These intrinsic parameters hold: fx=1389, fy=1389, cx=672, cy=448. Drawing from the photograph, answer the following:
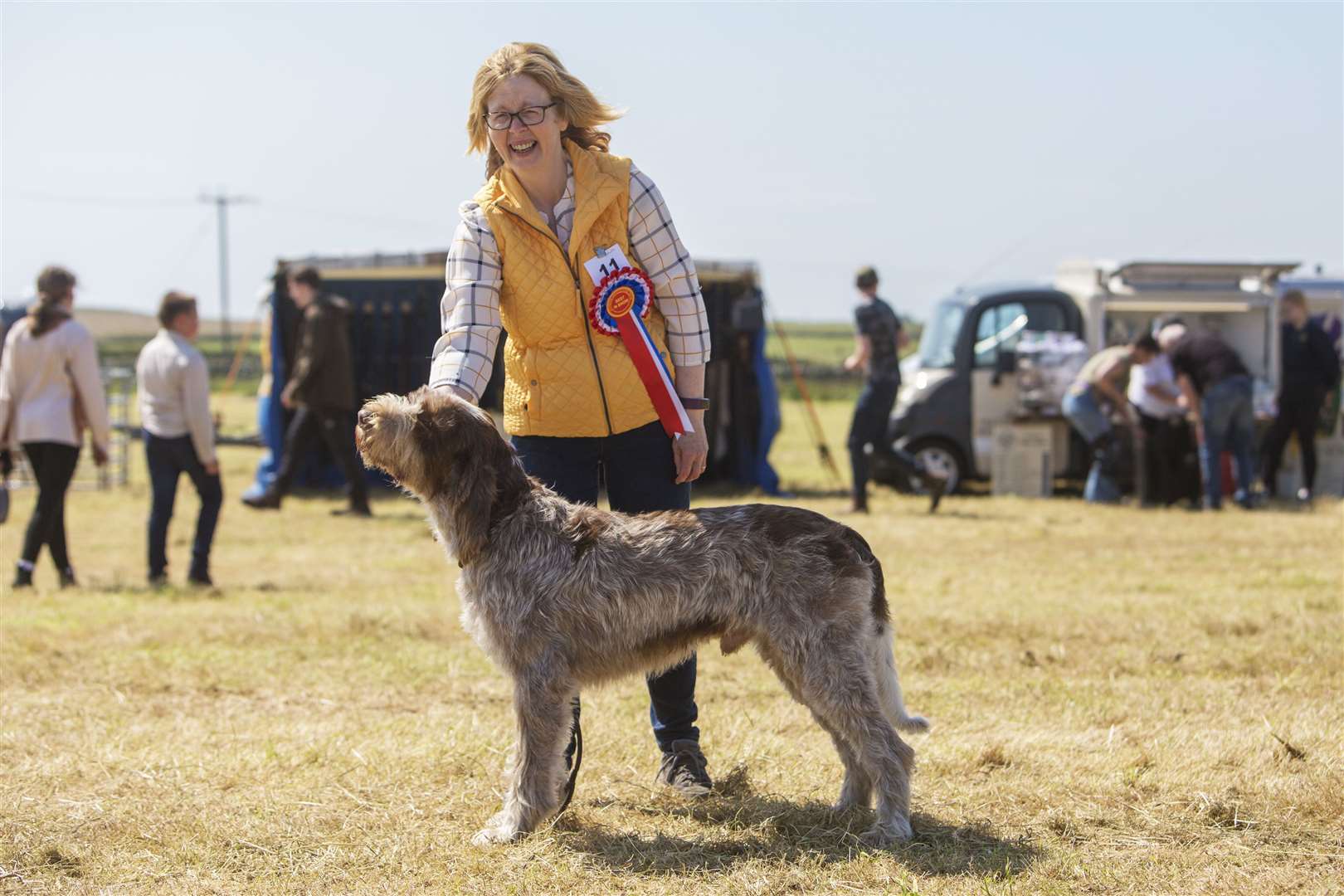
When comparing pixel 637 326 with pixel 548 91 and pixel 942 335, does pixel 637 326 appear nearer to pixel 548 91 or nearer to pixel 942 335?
pixel 548 91

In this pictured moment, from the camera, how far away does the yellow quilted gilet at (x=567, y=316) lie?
4.15 metres

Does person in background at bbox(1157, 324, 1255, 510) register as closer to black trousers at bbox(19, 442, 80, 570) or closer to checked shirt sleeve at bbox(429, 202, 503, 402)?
black trousers at bbox(19, 442, 80, 570)

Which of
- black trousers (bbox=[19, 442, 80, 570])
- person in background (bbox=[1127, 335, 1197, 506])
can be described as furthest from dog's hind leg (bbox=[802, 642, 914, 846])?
person in background (bbox=[1127, 335, 1197, 506])

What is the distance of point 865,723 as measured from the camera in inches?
159

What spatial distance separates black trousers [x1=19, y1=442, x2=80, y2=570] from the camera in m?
8.56

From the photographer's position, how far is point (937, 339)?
14.5m

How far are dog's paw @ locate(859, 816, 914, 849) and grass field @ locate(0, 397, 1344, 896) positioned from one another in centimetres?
4

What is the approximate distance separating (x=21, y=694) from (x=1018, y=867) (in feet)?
14.3

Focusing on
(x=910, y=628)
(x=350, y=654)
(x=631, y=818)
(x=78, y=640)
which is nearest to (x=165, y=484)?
(x=78, y=640)

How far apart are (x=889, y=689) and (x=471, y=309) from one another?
1.69m

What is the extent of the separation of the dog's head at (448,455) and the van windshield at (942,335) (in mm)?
10720

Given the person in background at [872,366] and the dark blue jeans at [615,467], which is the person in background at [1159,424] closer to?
the person in background at [872,366]

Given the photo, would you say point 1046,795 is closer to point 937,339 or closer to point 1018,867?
point 1018,867

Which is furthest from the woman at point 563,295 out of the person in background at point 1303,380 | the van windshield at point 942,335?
the person in background at point 1303,380
